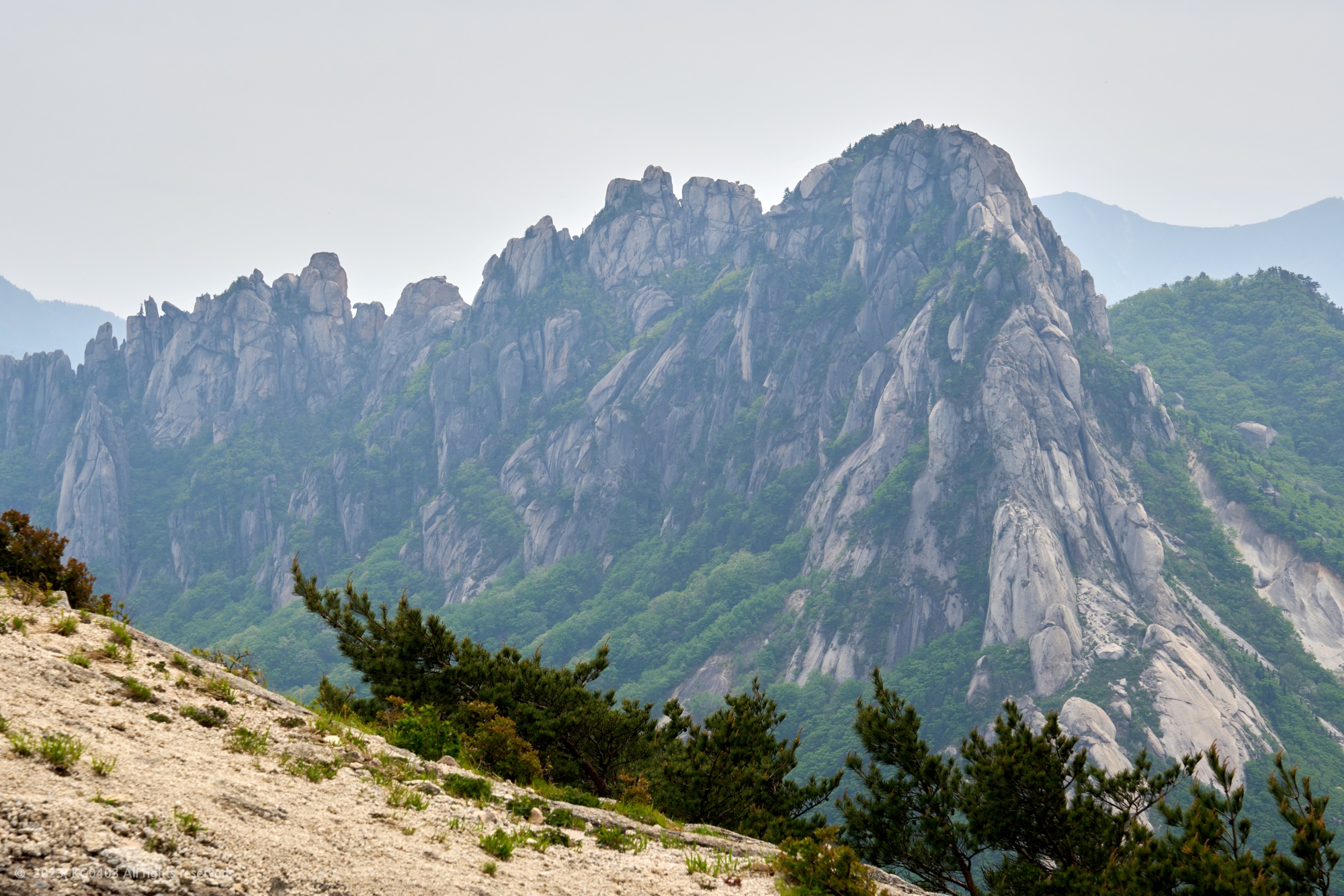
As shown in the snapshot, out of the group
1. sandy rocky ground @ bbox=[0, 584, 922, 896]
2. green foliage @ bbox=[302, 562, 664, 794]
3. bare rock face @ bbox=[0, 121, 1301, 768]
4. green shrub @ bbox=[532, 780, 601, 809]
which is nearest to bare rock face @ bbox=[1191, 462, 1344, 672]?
bare rock face @ bbox=[0, 121, 1301, 768]

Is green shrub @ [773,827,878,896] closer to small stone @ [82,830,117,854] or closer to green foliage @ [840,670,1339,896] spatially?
green foliage @ [840,670,1339,896]

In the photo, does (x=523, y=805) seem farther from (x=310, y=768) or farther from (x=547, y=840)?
(x=310, y=768)

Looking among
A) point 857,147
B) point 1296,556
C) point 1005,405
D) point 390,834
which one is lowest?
point 390,834

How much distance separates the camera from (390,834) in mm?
10695

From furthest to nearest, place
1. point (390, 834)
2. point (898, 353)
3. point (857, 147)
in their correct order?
1. point (857, 147)
2. point (898, 353)
3. point (390, 834)

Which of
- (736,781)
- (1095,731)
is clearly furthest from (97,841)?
(1095,731)

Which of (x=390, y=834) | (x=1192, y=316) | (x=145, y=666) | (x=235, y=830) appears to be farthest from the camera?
(x=1192, y=316)

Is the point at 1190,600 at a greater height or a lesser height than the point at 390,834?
greater

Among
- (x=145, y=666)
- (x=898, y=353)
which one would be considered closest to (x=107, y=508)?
(x=898, y=353)

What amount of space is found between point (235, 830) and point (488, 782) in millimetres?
5097

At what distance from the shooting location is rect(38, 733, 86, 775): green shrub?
9.20 metres

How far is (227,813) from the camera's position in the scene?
9.60 m

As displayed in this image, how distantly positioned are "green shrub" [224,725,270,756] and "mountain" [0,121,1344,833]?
82.2 m

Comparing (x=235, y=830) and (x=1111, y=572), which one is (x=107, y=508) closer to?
(x=1111, y=572)
